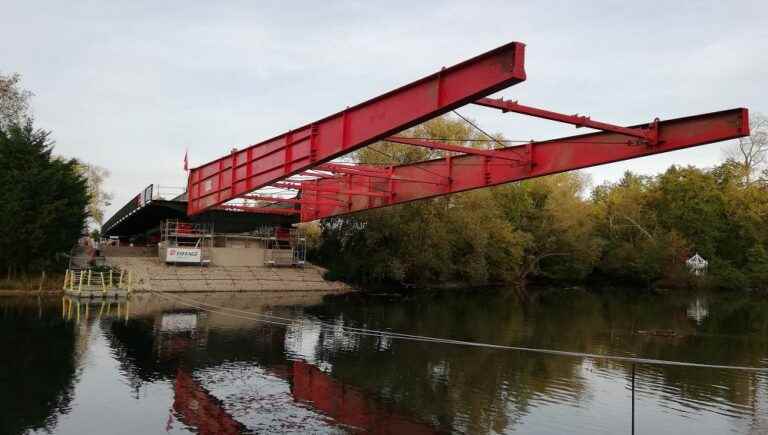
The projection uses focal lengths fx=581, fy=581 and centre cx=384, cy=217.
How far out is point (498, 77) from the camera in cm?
991

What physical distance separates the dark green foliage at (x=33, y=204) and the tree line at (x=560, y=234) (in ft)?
55.8

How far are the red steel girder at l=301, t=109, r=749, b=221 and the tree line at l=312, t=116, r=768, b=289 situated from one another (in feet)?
53.7

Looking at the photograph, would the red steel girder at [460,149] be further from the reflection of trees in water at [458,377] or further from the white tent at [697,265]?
the white tent at [697,265]

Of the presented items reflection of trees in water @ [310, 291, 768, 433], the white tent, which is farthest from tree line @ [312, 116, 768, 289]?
reflection of trees in water @ [310, 291, 768, 433]

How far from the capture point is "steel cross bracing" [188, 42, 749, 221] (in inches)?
436

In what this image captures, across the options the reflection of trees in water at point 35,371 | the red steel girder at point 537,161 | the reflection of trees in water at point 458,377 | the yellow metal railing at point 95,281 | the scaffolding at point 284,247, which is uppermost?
the red steel girder at point 537,161

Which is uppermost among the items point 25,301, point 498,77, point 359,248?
point 498,77

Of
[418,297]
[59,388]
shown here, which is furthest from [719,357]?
[418,297]

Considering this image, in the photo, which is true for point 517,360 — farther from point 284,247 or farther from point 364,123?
point 284,247

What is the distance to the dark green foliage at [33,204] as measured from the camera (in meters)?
26.6

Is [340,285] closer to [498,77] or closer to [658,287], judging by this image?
[498,77]

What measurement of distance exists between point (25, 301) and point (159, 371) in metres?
15.9

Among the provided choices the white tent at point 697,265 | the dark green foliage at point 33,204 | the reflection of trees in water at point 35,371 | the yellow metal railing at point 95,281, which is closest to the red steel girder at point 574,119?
the reflection of trees in water at point 35,371

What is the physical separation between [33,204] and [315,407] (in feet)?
78.9
